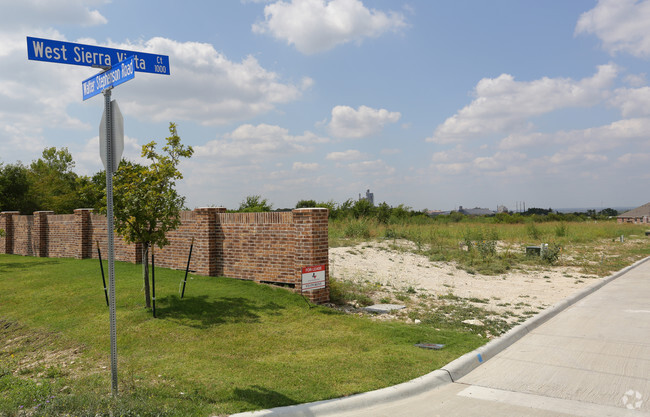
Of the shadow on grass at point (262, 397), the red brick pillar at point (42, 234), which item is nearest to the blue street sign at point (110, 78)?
the shadow on grass at point (262, 397)

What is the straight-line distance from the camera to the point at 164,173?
9531mm

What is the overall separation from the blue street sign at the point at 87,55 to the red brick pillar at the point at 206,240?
6.54 m

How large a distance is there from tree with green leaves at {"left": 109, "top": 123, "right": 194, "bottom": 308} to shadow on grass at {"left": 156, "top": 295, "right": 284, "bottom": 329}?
2.08 ft

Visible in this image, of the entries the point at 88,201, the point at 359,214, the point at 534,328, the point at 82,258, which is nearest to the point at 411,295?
the point at 534,328

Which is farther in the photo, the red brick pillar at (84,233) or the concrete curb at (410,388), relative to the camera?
the red brick pillar at (84,233)

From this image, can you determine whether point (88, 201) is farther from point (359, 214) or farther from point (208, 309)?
point (359, 214)

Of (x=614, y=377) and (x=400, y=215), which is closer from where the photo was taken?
(x=614, y=377)

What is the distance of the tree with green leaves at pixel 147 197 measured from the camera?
9.02 meters

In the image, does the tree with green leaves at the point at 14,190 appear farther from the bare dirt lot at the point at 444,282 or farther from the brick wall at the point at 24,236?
the bare dirt lot at the point at 444,282

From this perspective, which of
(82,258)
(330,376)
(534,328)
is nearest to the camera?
(330,376)

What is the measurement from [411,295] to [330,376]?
672cm

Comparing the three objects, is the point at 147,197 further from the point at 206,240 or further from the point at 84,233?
the point at 84,233

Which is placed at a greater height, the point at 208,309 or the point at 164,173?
the point at 164,173

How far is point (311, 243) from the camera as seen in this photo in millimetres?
10039
